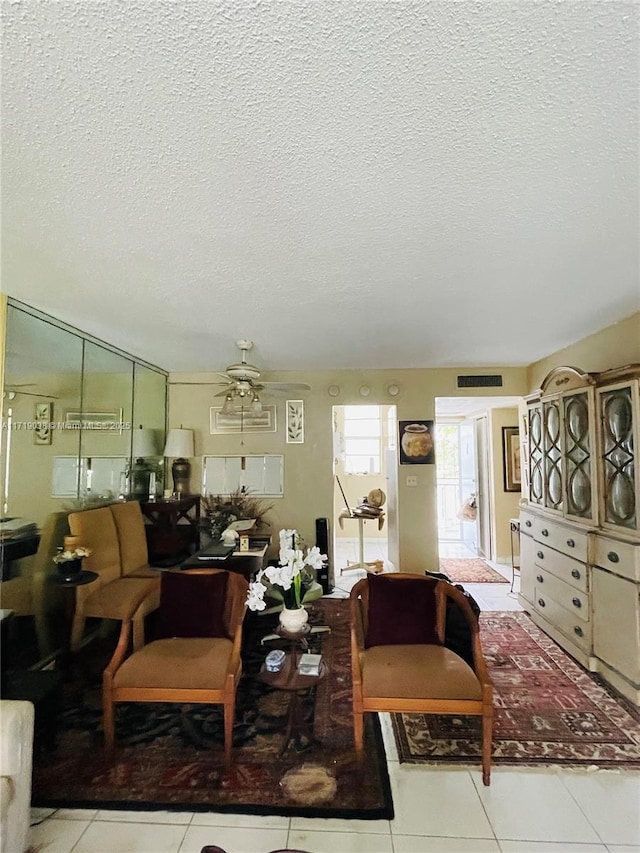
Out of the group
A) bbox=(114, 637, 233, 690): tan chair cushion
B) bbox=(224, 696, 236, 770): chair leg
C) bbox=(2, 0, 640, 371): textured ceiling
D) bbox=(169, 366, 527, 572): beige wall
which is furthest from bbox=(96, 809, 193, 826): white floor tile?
bbox=(169, 366, 527, 572): beige wall

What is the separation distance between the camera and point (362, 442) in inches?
299

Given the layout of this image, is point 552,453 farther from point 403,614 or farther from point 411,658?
point 411,658

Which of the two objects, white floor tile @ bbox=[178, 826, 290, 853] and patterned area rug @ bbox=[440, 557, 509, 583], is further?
patterned area rug @ bbox=[440, 557, 509, 583]

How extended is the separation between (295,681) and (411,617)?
2.46ft

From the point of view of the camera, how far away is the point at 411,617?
2322 mm

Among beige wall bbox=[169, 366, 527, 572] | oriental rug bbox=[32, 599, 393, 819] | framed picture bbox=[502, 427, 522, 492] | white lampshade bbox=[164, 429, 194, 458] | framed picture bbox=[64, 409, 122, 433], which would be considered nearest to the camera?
oriental rug bbox=[32, 599, 393, 819]

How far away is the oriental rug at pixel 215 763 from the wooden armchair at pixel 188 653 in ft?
0.47

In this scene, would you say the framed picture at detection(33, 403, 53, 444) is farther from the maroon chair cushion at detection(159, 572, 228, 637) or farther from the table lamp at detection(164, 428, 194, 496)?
the table lamp at detection(164, 428, 194, 496)

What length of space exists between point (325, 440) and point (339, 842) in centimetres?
364

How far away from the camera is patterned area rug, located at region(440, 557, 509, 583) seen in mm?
5051

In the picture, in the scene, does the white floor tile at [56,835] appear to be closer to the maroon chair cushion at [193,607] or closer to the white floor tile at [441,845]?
the maroon chair cushion at [193,607]

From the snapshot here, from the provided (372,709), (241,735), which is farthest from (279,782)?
(372,709)

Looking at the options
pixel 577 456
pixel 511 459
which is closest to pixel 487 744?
pixel 577 456

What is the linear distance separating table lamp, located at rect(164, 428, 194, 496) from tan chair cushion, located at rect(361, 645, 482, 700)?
329 cm
